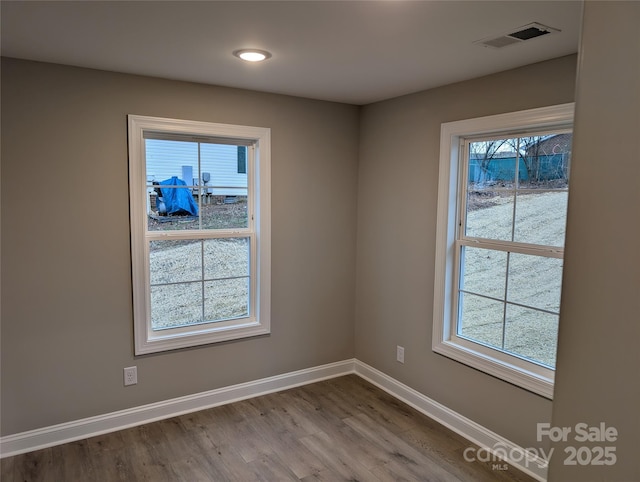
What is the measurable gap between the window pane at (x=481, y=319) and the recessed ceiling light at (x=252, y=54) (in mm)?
1975

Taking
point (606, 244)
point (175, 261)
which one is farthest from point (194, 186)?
point (606, 244)

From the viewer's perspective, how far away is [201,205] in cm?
319

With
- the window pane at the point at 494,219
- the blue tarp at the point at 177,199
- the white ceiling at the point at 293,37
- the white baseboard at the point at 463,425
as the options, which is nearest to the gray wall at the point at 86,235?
the white ceiling at the point at 293,37

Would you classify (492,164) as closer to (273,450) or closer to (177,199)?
(177,199)

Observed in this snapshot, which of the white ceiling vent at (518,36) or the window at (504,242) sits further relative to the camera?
the window at (504,242)

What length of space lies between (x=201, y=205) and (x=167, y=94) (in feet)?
2.53

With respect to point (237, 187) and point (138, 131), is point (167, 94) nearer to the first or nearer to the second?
point (138, 131)

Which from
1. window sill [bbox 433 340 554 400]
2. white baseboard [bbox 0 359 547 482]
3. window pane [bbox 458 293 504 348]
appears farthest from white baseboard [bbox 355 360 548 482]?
window pane [bbox 458 293 504 348]

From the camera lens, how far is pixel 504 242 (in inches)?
108

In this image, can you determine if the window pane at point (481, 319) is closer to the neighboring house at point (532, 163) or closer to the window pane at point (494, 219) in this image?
the window pane at point (494, 219)

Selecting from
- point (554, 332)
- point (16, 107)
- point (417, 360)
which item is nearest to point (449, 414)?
point (417, 360)

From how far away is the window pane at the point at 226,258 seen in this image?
10.7 feet

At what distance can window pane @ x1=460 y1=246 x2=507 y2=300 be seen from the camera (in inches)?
110

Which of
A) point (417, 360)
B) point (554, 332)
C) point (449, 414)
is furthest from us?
point (417, 360)
